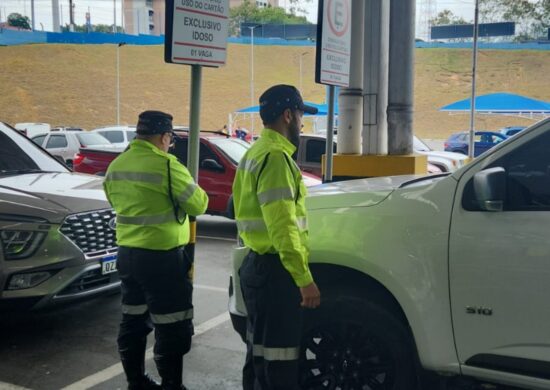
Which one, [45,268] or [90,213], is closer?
[45,268]

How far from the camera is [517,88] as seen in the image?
63.7m

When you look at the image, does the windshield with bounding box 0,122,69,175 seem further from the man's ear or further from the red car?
the red car

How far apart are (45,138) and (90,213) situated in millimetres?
18404

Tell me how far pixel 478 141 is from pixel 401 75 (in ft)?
68.5

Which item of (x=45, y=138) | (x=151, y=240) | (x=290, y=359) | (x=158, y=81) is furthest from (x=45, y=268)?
(x=158, y=81)

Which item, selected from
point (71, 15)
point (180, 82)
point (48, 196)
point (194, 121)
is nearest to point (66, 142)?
point (48, 196)

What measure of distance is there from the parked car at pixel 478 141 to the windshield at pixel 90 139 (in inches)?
605

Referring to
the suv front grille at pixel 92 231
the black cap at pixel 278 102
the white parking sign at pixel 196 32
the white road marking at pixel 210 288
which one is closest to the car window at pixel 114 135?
the white road marking at pixel 210 288

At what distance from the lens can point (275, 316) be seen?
3.03 meters

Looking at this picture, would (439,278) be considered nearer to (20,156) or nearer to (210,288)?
(210,288)

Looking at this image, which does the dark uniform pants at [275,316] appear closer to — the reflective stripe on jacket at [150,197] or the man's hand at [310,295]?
the man's hand at [310,295]

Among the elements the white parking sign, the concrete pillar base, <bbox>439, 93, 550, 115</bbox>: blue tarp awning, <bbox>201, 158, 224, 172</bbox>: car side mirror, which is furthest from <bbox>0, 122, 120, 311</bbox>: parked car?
<bbox>439, 93, 550, 115</bbox>: blue tarp awning

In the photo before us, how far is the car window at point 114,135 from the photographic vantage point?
24.1 m

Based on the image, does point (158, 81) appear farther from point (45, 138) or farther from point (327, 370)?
point (327, 370)
